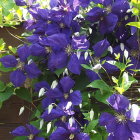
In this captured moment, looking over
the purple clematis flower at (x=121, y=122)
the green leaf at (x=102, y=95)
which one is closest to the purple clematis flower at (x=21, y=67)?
the green leaf at (x=102, y=95)

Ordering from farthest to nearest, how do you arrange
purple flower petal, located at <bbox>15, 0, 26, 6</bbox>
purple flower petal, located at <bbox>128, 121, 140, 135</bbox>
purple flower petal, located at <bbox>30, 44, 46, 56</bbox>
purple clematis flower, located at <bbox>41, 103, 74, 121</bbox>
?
purple flower petal, located at <bbox>15, 0, 26, 6</bbox>, purple flower petal, located at <bbox>30, 44, 46, 56</bbox>, purple clematis flower, located at <bbox>41, 103, 74, 121</bbox>, purple flower petal, located at <bbox>128, 121, 140, 135</bbox>

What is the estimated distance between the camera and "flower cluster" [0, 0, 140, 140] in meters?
1.04

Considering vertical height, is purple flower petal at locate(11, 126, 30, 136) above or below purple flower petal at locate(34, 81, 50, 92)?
below

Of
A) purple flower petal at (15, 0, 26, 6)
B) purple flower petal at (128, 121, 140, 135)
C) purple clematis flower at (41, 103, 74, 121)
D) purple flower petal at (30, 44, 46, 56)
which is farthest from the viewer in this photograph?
purple flower petal at (15, 0, 26, 6)

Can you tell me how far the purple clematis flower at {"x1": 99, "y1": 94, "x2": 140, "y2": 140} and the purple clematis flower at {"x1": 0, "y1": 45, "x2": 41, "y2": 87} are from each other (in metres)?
0.32

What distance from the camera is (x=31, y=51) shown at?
1145 mm

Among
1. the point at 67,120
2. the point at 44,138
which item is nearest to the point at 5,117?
the point at 44,138

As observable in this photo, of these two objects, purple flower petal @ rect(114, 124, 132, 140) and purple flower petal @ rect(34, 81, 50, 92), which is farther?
purple flower petal @ rect(34, 81, 50, 92)

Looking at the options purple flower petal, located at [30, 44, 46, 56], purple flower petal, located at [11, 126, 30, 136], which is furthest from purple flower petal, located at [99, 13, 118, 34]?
purple flower petal, located at [11, 126, 30, 136]

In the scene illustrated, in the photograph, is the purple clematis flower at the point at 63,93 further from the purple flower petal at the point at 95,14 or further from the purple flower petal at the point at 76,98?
the purple flower petal at the point at 95,14

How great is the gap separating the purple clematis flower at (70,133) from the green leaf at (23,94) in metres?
0.25

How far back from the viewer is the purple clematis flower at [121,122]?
0.93 metres

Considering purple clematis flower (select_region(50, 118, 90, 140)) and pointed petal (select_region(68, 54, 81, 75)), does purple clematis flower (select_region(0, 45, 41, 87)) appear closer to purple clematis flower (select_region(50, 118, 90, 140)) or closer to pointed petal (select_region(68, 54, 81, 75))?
pointed petal (select_region(68, 54, 81, 75))

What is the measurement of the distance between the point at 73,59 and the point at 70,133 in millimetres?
228
